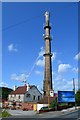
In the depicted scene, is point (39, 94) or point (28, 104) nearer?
point (28, 104)

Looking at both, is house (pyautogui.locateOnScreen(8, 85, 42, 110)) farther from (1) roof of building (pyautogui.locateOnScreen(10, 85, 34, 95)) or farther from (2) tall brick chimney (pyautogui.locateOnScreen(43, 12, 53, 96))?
(2) tall brick chimney (pyautogui.locateOnScreen(43, 12, 53, 96))

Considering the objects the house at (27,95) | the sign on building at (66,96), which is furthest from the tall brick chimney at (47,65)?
the sign on building at (66,96)

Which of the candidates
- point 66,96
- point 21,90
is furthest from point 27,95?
point 66,96

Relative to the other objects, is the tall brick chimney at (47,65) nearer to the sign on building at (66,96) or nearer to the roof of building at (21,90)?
the roof of building at (21,90)

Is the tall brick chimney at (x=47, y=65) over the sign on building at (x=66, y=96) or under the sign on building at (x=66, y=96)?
over

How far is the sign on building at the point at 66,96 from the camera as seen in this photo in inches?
2387

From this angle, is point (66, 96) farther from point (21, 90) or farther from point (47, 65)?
point (21, 90)

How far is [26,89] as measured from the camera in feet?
261

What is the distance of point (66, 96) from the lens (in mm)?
61594

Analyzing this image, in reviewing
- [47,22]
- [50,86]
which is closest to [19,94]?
[50,86]

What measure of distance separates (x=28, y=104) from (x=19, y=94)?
14.3 meters

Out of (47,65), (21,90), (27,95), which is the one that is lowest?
(27,95)

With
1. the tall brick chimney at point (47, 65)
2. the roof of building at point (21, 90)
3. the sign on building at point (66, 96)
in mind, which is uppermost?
the tall brick chimney at point (47, 65)

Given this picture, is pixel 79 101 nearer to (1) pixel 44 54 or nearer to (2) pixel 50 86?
(2) pixel 50 86
